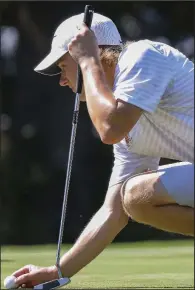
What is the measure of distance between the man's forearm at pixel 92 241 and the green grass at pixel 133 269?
487 millimetres

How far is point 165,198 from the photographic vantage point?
3.73 meters

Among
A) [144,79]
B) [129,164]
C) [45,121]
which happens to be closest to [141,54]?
[144,79]

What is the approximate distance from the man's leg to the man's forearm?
2.45ft

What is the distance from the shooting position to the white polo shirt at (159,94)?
11.3ft

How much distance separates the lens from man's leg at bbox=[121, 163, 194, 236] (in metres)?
3.66

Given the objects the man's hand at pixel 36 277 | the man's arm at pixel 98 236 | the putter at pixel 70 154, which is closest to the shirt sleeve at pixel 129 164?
the man's arm at pixel 98 236

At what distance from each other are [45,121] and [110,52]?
609 inches

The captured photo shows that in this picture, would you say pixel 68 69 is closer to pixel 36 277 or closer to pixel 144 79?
pixel 144 79

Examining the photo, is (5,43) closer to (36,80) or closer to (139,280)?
(36,80)

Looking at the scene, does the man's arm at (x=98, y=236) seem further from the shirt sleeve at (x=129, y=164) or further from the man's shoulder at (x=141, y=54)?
the man's shoulder at (x=141, y=54)

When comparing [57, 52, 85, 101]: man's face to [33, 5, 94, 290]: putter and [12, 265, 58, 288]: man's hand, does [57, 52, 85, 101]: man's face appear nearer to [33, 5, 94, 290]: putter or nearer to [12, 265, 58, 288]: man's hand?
[33, 5, 94, 290]: putter

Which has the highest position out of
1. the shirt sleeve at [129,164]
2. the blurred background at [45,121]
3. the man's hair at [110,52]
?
the man's hair at [110,52]

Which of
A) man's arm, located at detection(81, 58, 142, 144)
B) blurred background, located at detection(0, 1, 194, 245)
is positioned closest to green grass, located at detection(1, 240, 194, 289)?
man's arm, located at detection(81, 58, 142, 144)

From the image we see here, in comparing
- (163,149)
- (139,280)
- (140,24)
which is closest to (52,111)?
(140,24)
